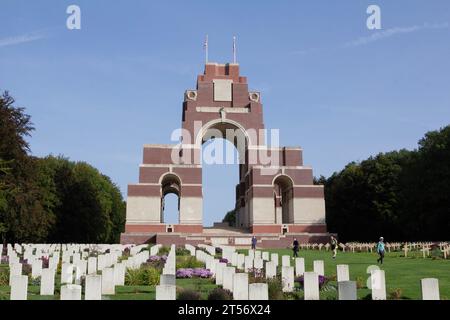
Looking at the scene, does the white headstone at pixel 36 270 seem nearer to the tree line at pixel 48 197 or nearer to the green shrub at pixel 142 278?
the green shrub at pixel 142 278

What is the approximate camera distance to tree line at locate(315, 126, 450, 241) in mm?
38562

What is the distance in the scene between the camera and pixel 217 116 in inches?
1966

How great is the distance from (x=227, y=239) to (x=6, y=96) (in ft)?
67.2

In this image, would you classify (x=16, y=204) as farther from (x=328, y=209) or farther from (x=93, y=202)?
(x=328, y=209)

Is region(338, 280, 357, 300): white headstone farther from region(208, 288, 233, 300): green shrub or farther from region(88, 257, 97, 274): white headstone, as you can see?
region(88, 257, 97, 274): white headstone

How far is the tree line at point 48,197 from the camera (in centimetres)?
3219

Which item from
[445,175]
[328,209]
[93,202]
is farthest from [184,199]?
[445,175]

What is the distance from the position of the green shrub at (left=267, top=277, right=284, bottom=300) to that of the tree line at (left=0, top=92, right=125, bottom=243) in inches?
859

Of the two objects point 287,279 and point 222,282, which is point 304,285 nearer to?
point 287,279

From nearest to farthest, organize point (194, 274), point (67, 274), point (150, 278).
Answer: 1. point (67, 274)
2. point (150, 278)
3. point (194, 274)

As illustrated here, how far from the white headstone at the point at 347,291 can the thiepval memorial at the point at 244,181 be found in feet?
108

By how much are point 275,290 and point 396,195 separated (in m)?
41.1

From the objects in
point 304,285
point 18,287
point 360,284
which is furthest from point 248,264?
point 18,287

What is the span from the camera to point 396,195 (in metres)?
48.9
